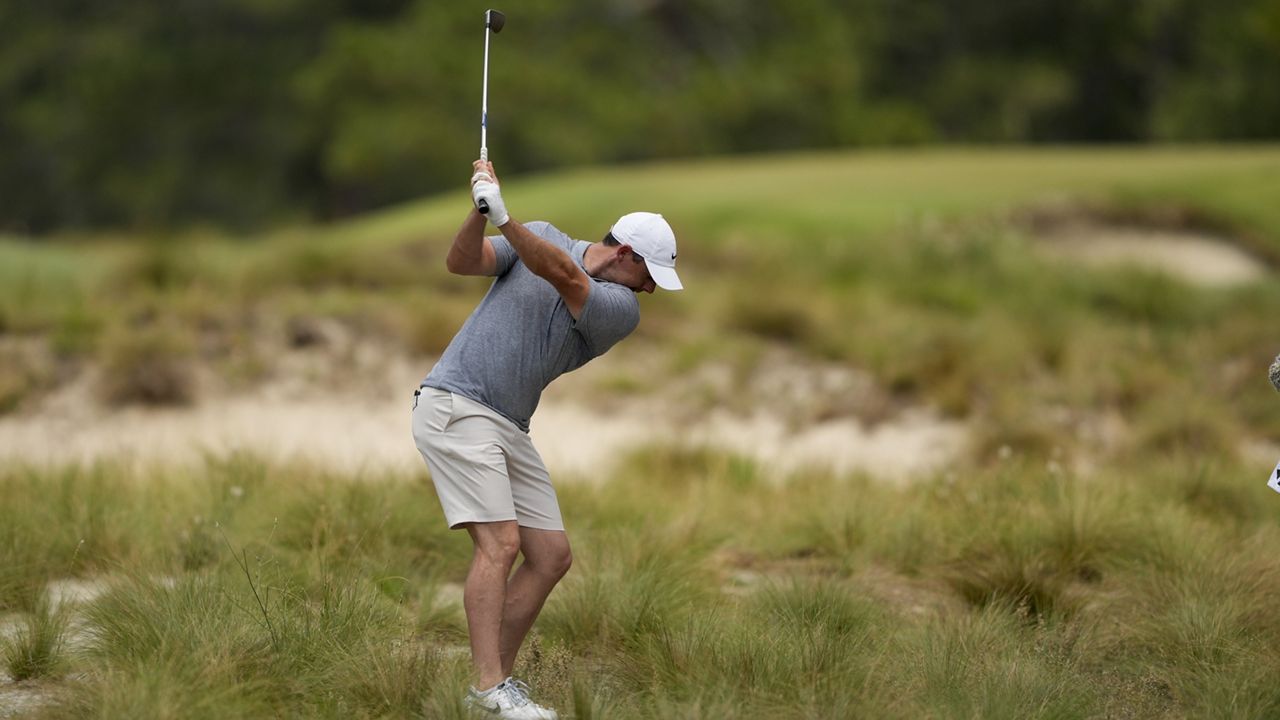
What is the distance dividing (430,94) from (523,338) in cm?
2394

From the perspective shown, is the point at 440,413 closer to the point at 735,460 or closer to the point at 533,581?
the point at 533,581

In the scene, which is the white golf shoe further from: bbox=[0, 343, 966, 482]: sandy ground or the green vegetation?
Answer: bbox=[0, 343, 966, 482]: sandy ground

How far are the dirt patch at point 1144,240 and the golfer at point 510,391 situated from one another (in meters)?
12.2

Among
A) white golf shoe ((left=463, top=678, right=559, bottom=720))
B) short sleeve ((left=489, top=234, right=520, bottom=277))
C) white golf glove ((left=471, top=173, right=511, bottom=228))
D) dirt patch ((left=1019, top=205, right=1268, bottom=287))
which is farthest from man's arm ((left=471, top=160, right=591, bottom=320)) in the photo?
dirt patch ((left=1019, top=205, right=1268, bottom=287))

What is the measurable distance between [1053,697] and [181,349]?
8766mm

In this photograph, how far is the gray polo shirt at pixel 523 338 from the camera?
522cm

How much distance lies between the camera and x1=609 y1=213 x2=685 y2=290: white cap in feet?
17.5

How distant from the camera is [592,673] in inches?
225

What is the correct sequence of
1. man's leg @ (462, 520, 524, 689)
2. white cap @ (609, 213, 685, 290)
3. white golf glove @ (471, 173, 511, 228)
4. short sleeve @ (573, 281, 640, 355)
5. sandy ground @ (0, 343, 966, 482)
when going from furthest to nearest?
sandy ground @ (0, 343, 966, 482)
white cap @ (609, 213, 685, 290)
short sleeve @ (573, 281, 640, 355)
man's leg @ (462, 520, 524, 689)
white golf glove @ (471, 173, 511, 228)

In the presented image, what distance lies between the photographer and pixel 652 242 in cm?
535

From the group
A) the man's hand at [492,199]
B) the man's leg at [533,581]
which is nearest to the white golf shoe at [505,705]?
the man's leg at [533,581]

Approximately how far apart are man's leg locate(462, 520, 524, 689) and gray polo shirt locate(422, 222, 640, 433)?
0.39m

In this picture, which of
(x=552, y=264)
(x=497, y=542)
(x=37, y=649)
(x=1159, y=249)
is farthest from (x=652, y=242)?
(x=1159, y=249)

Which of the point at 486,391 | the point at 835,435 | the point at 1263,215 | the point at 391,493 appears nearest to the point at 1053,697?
the point at 486,391
